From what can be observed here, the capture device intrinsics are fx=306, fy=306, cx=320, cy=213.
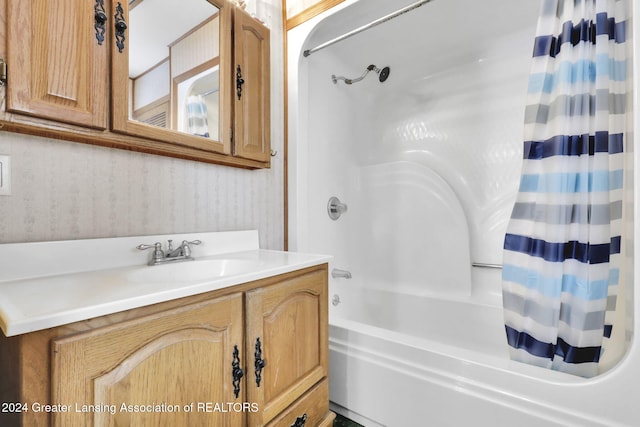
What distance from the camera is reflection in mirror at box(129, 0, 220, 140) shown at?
1.05 m

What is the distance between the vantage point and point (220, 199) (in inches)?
56.1

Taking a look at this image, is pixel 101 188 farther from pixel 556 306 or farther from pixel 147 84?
pixel 556 306

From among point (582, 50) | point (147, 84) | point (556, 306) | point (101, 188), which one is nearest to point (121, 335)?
point (101, 188)

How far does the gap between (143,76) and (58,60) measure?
0.82 ft

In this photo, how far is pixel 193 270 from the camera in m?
1.17

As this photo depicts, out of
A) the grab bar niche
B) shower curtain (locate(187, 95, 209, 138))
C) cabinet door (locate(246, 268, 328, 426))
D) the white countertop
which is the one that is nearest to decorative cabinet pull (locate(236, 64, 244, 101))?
shower curtain (locate(187, 95, 209, 138))

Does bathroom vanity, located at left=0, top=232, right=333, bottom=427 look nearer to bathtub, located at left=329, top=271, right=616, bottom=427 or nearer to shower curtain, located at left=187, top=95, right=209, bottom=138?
bathtub, located at left=329, top=271, right=616, bottom=427

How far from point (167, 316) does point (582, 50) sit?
1447 mm

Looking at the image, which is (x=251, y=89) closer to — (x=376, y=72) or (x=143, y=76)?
(x=143, y=76)

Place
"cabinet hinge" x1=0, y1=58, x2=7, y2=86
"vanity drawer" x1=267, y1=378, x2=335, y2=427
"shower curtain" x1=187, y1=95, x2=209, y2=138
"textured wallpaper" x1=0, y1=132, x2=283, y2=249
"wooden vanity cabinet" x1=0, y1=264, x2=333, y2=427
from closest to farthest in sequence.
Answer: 1. "wooden vanity cabinet" x1=0, y1=264, x2=333, y2=427
2. "cabinet hinge" x1=0, y1=58, x2=7, y2=86
3. "textured wallpaper" x1=0, y1=132, x2=283, y2=249
4. "vanity drawer" x1=267, y1=378, x2=335, y2=427
5. "shower curtain" x1=187, y1=95, x2=209, y2=138

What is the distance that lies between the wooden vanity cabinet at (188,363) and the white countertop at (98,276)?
3 centimetres

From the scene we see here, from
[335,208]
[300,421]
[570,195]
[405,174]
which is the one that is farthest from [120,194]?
[405,174]

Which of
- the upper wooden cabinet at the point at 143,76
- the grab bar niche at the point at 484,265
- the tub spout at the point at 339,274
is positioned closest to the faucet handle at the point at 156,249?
the upper wooden cabinet at the point at 143,76

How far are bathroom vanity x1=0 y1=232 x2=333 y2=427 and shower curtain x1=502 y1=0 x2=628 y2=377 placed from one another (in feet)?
2.37
